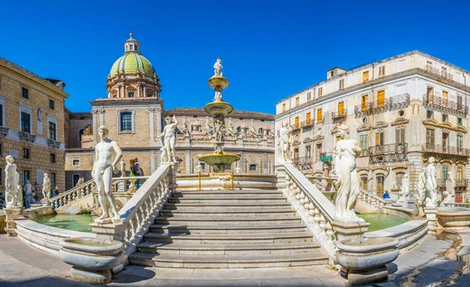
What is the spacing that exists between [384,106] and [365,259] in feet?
94.1

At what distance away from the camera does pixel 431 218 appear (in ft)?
34.2

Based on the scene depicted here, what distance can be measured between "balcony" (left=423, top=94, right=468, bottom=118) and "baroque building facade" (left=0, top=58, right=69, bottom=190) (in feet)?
113

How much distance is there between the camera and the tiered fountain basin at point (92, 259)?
553 cm

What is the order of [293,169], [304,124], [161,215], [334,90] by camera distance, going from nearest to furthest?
1. [161,215]
2. [293,169]
3. [334,90]
4. [304,124]

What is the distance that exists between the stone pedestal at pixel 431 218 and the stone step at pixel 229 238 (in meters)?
5.49

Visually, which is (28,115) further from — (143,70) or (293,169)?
(293,169)

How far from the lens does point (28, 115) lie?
27.0 meters

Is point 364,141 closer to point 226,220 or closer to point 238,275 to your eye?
point 226,220

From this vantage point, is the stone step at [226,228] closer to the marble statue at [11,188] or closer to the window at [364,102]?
the marble statue at [11,188]

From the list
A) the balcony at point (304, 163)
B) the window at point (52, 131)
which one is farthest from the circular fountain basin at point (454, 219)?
the window at point (52, 131)

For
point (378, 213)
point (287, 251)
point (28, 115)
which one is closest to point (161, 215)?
point (287, 251)

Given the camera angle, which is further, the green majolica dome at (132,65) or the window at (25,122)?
the green majolica dome at (132,65)

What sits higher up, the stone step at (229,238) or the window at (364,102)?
the window at (364,102)

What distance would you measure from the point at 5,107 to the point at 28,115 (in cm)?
258
